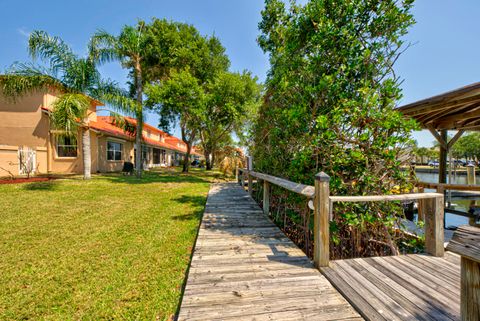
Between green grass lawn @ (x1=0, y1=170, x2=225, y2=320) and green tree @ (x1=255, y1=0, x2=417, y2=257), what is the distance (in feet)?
8.90

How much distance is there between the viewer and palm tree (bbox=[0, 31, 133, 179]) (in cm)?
883

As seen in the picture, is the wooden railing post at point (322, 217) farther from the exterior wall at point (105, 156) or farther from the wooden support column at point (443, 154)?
the exterior wall at point (105, 156)

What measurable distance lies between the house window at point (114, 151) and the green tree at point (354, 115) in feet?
54.3

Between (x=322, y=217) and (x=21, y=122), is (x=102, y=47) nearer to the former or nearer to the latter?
(x=21, y=122)

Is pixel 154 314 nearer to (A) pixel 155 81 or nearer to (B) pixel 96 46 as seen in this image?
(B) pixel 96 46

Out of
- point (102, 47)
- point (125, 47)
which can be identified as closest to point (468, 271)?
point (102, 47)

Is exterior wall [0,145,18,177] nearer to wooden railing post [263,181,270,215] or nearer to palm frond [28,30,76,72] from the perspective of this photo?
palm frond [28,30,76,72]

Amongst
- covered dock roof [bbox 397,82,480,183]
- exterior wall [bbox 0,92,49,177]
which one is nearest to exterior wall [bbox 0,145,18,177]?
exterior wall [bbox 0,92,49,177]

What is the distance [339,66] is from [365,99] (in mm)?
836

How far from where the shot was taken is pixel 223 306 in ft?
6.68

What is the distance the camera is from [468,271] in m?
1.03

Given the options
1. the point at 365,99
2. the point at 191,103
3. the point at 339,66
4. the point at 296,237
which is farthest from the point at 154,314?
the point at 191,103

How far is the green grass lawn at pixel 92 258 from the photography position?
2.22 metres

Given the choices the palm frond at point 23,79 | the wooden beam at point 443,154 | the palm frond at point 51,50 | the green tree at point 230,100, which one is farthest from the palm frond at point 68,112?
the wooden beam at point 443,154
